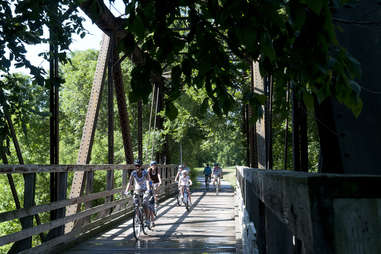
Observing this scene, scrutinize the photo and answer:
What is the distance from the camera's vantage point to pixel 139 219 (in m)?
10.6

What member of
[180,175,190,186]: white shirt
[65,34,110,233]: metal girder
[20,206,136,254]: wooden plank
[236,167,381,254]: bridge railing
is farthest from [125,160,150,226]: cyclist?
[236,167,381,254]: bridge railing

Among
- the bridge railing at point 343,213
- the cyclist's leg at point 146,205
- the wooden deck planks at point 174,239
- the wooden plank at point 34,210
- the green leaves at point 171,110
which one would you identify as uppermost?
the green leaves at point 171,110

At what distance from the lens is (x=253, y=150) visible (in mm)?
18609

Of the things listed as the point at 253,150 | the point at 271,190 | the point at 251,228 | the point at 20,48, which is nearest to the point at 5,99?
the point at 20,48

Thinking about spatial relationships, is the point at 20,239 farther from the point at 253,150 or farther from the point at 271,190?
the point at 253,150

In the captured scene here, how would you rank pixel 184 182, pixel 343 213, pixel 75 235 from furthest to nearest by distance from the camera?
pixel 184 182, pixel 75 235, pixel 343 213

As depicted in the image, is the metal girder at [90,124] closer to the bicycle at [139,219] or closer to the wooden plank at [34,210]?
the wooden plank at [34,210]

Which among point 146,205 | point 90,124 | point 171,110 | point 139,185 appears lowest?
point 146,205

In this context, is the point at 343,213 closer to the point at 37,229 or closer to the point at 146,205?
the point at 37,229

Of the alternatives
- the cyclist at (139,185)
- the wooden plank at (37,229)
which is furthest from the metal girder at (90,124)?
the cyclist at (139,185)

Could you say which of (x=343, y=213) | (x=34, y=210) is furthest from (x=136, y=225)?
(x=343, y=213)

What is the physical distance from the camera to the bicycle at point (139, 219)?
33.4 feet

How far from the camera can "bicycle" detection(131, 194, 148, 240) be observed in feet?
33.4

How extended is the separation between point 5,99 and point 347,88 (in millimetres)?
5426
